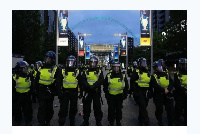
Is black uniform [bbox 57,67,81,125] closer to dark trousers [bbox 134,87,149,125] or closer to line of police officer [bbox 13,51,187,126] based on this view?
line of police officer [bbox 13,51,187,126]

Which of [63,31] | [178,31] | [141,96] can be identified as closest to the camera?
[141,96]

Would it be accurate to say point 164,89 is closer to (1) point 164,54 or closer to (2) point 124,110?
(2) point 124,110

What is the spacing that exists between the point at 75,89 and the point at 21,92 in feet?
5.41

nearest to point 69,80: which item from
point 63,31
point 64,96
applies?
point 64,96

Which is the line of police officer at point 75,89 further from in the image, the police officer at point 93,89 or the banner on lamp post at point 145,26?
the banner on lamp post at point 145,26

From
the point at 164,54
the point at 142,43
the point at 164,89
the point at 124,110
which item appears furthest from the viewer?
the point at 164,54

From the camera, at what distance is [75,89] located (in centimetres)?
707

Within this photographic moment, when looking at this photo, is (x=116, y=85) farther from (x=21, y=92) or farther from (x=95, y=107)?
(x=21, y=92)

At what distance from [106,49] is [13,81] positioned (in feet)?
394

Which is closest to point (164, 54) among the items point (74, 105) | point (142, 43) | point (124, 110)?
point (142, 43)

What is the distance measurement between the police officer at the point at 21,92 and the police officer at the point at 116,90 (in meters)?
2.44

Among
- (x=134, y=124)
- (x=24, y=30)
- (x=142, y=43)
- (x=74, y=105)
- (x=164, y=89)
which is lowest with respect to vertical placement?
(x=134, y=124)

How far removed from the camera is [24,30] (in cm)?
2967

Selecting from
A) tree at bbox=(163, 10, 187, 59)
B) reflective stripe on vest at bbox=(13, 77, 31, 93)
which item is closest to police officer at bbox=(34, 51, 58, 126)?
reflective stripe on vest at bbox=(13, 77, 31, 93)
